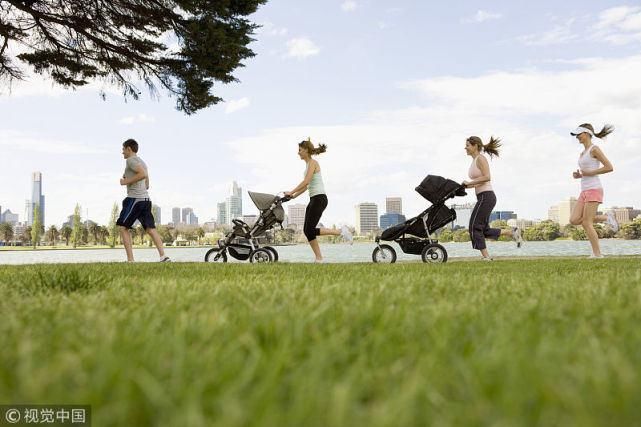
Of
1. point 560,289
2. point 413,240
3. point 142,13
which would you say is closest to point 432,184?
point 413,240

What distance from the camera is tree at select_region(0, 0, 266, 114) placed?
30.1ft

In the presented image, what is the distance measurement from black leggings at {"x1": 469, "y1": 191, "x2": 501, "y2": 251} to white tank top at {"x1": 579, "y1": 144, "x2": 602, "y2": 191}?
1.70m

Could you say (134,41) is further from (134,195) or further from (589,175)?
(589,175)

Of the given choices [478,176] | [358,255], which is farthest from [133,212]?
[358,255]

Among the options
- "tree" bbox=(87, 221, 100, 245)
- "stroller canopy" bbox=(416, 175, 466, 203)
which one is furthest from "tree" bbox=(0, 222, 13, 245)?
"stroller canopy" bbox=(416, 175, 466, 203)

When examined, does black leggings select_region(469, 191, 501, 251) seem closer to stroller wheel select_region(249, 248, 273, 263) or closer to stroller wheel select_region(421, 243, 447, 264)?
stroller wheel select_region(421, 243, 447, 264)

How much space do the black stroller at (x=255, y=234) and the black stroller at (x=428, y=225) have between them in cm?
198

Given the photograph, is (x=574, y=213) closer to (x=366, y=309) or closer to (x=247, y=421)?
(x=366, y=309)

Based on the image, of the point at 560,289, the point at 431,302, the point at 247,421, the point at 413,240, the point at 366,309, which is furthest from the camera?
the point at 413,240

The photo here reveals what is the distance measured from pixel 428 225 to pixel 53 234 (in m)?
151

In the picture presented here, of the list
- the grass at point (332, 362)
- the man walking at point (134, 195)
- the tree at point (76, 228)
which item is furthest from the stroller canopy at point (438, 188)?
the tree at point (76, 228)

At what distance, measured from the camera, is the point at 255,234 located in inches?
441

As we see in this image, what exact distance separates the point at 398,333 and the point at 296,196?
8297 millimetres

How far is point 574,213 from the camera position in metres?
10.4
